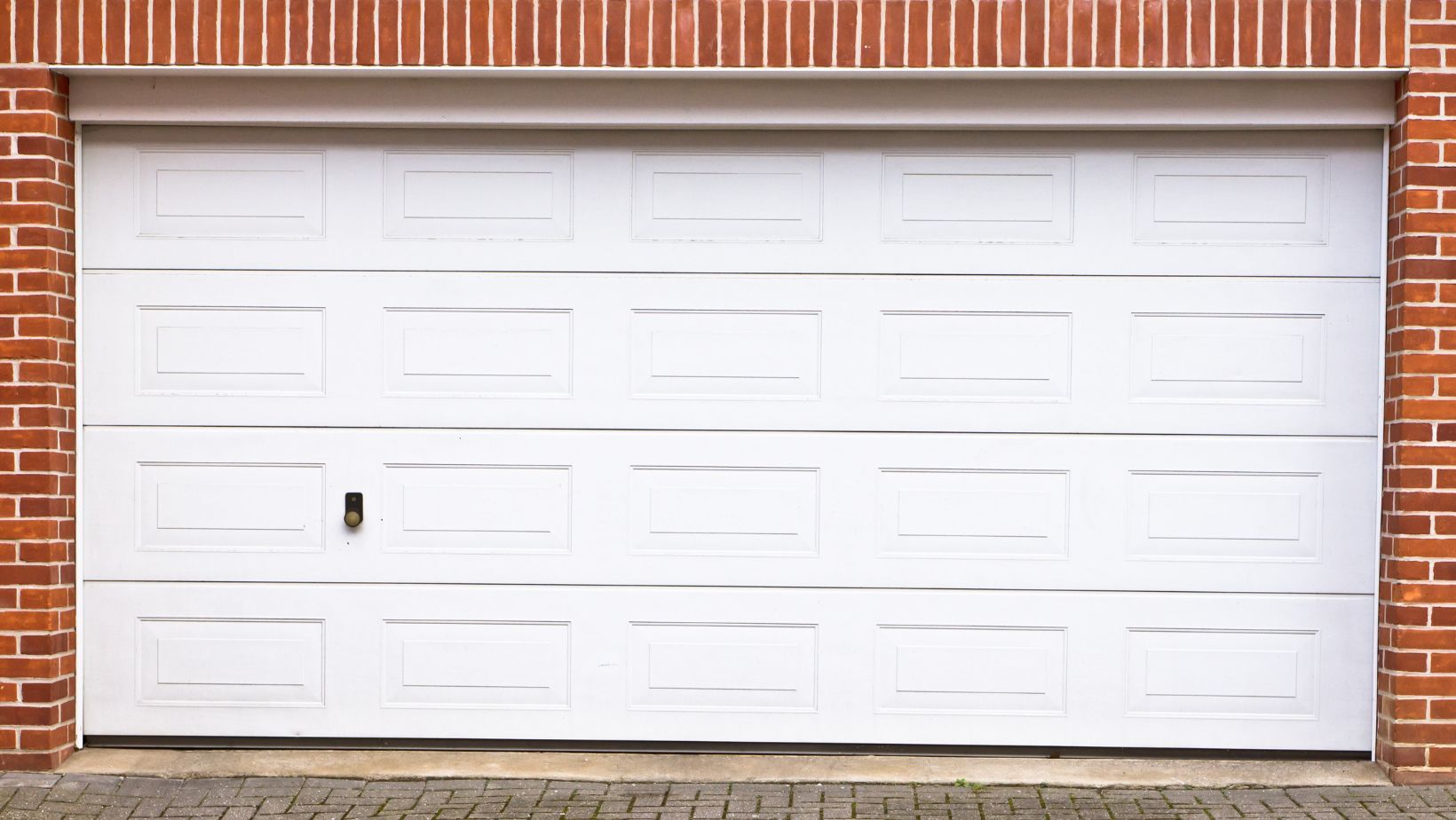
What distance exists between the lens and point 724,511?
5.17 meters

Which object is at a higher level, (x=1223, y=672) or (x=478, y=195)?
(x=478, y=195)

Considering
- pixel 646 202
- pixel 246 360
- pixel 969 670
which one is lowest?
pixel 969 670

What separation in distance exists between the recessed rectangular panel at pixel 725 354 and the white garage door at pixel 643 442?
0.01 meters

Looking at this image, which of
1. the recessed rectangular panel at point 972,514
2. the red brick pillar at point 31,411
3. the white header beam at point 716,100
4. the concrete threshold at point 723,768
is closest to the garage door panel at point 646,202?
the white header beam at point 716,100

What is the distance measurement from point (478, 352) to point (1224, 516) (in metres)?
2.88

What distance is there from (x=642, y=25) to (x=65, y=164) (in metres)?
2.21

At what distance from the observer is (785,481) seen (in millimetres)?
5164

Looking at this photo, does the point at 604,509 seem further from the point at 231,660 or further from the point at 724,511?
the point at 231,660

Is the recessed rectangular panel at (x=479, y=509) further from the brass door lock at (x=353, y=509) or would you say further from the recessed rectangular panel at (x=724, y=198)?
the recessed rectangular panel at (x=724, y=198)

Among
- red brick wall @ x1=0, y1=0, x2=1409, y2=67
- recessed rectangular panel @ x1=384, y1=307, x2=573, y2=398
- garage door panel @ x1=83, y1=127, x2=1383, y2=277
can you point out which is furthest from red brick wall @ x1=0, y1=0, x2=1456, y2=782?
recessed rectangular panel @ x1=384, y1=307, x2=573, y2=398

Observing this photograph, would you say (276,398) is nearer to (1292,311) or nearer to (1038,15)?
(1038,15)

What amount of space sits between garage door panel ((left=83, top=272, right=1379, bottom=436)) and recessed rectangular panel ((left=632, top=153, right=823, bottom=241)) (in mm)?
190

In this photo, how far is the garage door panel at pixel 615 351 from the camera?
5.13 meters

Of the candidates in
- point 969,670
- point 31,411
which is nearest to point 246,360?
point 31,411
